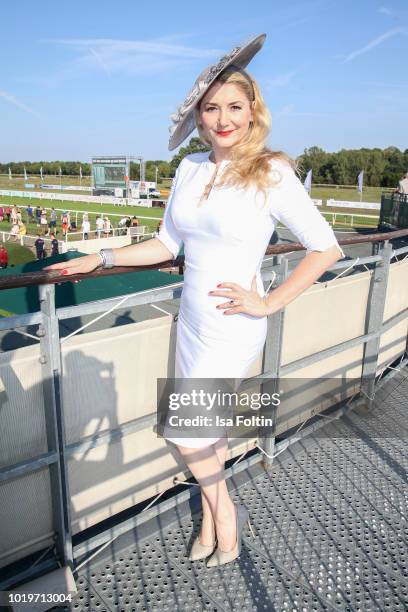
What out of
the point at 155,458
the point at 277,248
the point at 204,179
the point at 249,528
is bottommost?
the point at 249,528

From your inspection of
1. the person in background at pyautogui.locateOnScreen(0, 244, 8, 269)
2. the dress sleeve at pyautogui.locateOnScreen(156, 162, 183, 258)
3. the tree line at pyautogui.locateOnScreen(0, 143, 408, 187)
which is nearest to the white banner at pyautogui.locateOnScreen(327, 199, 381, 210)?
the tree line at pyautogui.locateOnScreen(0, 143, 408, 187)

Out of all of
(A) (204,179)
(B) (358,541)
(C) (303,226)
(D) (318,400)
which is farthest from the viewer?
(D) (318,400)

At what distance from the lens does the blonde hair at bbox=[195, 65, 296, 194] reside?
1759mm

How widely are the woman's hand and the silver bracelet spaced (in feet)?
0.07

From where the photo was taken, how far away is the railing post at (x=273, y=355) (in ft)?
9.51

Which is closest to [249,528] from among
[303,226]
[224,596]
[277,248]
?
[224,596]

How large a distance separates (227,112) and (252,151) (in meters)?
0.18

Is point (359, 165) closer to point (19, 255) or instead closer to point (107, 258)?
point (19, 255)

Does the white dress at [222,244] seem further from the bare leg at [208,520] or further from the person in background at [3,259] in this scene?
the person in background at [3,259]

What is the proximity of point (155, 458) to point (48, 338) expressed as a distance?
103cm

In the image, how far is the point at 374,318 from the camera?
3838mm

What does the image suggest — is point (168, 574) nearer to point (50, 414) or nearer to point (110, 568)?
point (110, 568)

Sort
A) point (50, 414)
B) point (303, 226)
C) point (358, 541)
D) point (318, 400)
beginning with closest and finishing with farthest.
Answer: point (303, 226)
point (50, 414)
point (358, 541)
point (318, 400)

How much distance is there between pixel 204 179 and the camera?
1901mm
